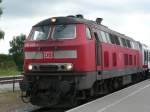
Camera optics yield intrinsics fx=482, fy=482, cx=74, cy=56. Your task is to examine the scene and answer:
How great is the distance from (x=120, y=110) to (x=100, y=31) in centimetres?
643

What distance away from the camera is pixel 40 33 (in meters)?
18.9

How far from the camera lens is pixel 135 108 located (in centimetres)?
1566

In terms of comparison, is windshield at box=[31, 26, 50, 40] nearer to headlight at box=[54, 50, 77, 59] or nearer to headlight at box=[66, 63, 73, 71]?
headlight at box=[54, 50, 77, 59]

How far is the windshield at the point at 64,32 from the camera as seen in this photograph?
18312 millimetres

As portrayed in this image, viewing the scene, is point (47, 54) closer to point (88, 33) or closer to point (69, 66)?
point (69, 66)

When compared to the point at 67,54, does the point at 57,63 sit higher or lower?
lower

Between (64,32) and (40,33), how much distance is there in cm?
104

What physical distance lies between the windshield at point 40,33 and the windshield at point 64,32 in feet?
1.21

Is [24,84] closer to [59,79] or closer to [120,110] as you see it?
[59,79]

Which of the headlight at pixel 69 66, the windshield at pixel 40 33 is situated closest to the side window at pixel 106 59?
the windshield at pixel 40 33

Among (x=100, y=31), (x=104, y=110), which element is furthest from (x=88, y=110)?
(x=100, y=31)

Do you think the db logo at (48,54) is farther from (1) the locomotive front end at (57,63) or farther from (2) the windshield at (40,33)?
(2) the windshield at (40,33)

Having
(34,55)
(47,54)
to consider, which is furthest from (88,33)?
(34,55)

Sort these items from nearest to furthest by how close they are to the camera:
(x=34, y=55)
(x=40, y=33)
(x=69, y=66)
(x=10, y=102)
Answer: (x=69, y=66)
(x=34, y=55)
(x=40, y=33)
(x=10, y=102)
